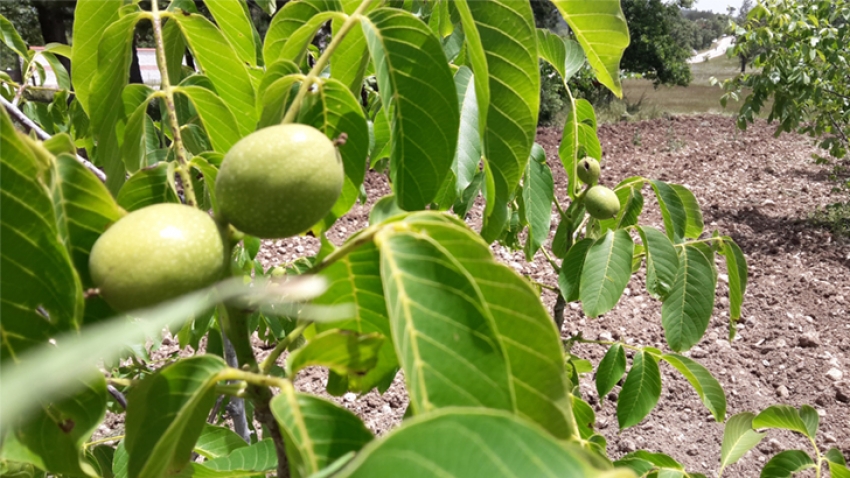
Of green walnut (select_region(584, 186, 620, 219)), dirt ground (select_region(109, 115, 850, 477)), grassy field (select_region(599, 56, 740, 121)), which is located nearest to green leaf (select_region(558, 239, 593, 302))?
green walnut (select_region(584, 186, 620, 219))

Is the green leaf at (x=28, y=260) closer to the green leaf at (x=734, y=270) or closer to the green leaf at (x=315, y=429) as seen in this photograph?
the green leaf at (x=315, y=429)

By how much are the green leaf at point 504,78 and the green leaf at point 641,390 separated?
120 cm

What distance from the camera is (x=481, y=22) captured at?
756 mm

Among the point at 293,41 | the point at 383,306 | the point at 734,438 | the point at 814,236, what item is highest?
the point at 293,41

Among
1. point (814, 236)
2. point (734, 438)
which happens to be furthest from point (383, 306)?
point (814, 236)

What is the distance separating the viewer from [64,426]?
56 centimetres

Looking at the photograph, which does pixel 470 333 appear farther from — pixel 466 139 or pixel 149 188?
pixel 466 139

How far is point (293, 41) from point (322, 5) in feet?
0.52

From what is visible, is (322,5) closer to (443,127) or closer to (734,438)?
(443,127)

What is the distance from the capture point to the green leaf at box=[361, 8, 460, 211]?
0.74 metres

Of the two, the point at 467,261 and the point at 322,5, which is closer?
the point at 467,261

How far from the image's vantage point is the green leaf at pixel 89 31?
982 millimetres

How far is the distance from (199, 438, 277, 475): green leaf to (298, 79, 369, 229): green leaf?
19.0 inches

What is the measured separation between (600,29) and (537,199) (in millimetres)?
684
